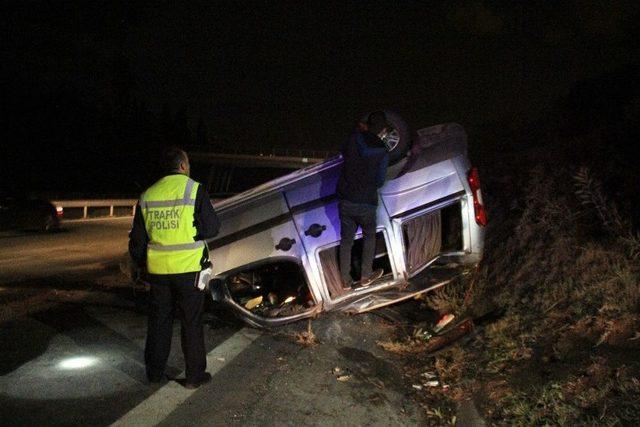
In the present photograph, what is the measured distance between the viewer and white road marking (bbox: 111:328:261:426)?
3.55 m

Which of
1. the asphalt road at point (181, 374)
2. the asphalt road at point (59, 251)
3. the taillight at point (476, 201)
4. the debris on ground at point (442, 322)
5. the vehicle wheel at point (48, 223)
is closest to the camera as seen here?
the asphalt road at point (181, 374)

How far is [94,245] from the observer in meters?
13.3

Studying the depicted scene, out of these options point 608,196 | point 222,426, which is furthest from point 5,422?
point 608,196

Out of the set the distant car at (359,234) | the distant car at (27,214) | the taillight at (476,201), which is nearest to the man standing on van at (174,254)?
the distant car at (359,234)

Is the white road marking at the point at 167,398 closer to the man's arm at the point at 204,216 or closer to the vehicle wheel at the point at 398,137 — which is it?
the man's arm at the point at 204,216

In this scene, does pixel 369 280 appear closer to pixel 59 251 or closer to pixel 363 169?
pixel 363 169

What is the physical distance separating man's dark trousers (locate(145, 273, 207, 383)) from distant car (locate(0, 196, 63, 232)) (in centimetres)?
1485

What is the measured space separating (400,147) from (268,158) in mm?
68277

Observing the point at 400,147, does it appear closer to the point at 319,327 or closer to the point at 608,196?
the point at 319,327

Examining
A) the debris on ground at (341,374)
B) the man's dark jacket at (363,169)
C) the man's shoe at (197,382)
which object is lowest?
the debris on ground at (341,374)

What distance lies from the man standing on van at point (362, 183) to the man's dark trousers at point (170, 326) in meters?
1.58

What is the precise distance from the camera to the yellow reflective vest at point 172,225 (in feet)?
13.1

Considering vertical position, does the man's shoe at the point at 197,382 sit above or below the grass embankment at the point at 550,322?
below

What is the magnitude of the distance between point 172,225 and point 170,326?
0.79 m
